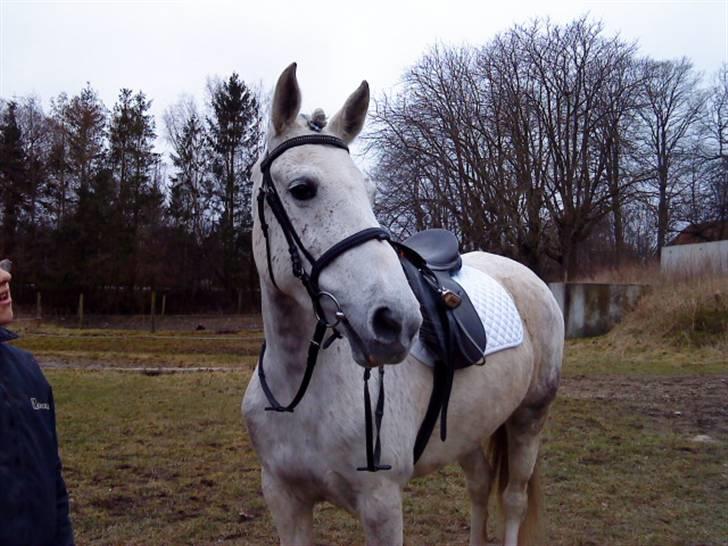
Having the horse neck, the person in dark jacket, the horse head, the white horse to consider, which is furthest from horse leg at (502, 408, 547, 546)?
the person in dark jacket

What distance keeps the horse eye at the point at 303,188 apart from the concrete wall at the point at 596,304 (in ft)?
56.1

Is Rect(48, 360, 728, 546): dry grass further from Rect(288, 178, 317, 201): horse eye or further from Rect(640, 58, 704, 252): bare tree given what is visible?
Rect(640, 58, 704, 252): bare tree

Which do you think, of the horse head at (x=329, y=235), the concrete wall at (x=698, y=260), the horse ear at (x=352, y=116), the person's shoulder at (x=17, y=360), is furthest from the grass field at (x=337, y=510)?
the concrete wall at (x=698, y=260)

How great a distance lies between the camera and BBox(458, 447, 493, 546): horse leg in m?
3.78

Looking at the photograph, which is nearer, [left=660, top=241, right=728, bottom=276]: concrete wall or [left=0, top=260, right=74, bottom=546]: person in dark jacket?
[left=0, top=260, right=74, bottom=546]: person in dark jacket

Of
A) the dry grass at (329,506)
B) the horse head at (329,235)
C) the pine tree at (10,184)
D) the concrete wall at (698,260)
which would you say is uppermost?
the pine tree at (10,184)

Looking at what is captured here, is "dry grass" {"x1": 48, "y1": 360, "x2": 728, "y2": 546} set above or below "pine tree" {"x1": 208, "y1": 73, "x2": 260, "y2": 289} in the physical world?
below

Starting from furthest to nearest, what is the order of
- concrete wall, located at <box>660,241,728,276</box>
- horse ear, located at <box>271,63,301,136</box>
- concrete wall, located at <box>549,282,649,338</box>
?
concrete wall, located at <box>549,282,649,338</box>
concrete wall, located at <box>660,241,728,276</box>
horse ear, located at <box>271,63,301,136</box>

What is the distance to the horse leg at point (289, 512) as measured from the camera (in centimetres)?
243

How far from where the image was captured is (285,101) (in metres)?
2.15

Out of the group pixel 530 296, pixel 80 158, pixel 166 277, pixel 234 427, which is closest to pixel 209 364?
pixel 234 427

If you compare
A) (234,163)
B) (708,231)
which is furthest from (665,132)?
(234,163)

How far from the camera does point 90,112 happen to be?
113ft

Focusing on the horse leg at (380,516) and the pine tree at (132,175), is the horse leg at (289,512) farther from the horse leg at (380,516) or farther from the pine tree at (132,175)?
the pine tree at (132,175)
